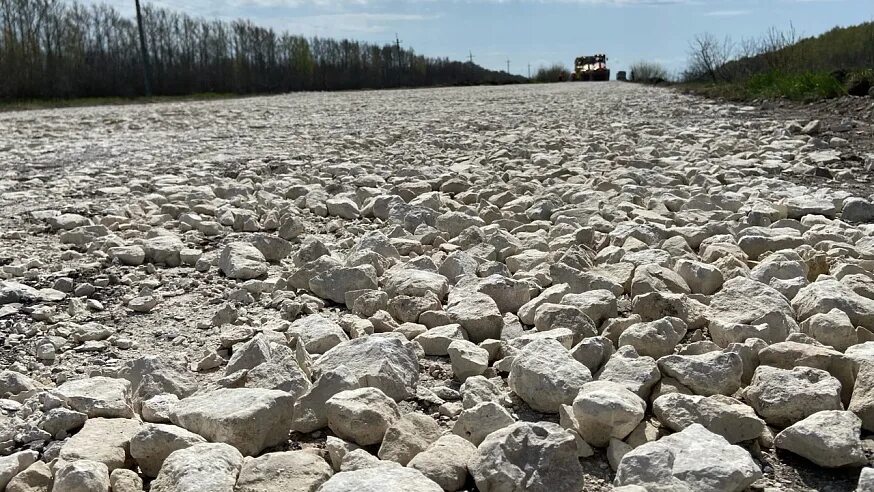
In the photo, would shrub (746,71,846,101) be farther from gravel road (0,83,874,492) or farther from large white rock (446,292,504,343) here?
large white rock (446,292,504,343)

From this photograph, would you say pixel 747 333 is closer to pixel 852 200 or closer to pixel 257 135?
pixel 852 200

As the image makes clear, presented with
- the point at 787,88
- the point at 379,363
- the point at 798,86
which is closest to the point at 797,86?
the point at 798,86

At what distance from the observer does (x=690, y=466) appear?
1.24 meters

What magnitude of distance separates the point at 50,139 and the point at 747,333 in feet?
24.8

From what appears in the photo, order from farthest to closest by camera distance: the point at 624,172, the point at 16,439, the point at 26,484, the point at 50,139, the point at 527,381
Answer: the point at 50,139 < the point at 624,172 < the point at 527,381 < the point at 16,439 < the point at 26,484

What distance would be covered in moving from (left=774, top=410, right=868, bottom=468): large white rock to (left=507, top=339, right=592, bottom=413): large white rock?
1.34 feet

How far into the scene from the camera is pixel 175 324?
7.25ft

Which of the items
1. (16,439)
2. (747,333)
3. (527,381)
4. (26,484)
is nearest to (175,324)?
(16,439)

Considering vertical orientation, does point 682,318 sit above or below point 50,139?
below

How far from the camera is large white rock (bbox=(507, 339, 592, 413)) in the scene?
158 centimetres

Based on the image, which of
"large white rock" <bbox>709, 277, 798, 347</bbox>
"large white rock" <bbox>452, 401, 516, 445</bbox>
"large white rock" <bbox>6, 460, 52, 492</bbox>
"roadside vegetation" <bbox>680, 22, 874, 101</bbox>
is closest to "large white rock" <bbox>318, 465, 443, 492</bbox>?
"large white rock" <bbox>452, 401, 516, 445</bbox>

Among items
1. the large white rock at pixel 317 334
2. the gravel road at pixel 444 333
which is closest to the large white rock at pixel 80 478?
the gravel road at pixel 444 333

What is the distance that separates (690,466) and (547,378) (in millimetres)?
412

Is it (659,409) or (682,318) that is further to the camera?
(682,318)
